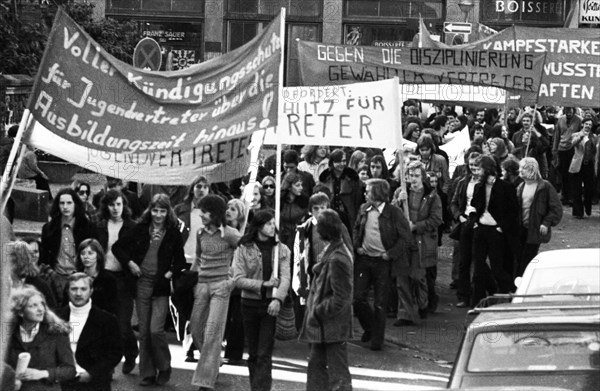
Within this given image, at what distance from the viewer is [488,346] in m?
9.01

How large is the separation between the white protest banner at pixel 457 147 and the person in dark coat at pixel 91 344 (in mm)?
12109

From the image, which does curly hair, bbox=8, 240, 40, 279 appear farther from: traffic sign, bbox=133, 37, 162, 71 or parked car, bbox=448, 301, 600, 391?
traffic sign, bbox=133, 37, 162, 71

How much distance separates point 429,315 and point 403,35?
3144cm

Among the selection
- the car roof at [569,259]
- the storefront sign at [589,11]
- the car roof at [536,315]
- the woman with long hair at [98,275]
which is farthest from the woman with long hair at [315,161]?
the storefront sign at [589,11]

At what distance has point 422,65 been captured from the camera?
672 inches

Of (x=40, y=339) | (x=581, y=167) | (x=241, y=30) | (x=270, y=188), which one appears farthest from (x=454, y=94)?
(x=241, y=30)

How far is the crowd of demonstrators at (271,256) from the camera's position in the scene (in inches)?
421

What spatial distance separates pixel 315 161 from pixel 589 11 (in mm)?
19027

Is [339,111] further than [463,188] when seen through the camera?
No

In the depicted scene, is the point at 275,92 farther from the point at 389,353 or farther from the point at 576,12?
the point at 576,12

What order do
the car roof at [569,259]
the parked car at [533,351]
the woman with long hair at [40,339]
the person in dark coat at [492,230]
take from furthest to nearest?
the person in dark coat at [492,230] < the car roof at [569,259] < the woman with long hair at [40,339] < the parked car at [533,351]

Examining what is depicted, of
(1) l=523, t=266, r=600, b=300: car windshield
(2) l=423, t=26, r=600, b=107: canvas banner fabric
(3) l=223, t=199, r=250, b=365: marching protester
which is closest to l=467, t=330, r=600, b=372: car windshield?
(1) l=523, t=266, r=600, b=300: car windshield

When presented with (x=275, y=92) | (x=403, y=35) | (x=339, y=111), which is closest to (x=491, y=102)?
(x=339, y=111)

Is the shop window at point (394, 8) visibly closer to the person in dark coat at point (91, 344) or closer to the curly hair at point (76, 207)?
the curly hair at point (76, 207)
